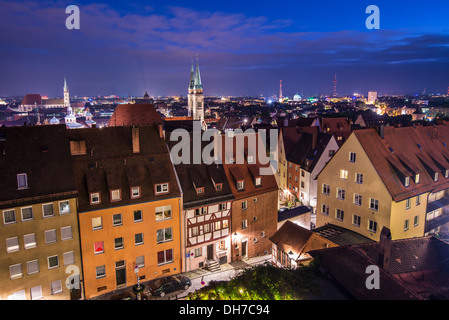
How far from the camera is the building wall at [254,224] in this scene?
119 feet

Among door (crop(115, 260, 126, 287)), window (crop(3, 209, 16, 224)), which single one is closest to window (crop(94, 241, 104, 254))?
door (crop(115, 260, 126, 287))

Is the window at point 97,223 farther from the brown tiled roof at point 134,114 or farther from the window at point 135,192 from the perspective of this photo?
the brown tiled roof at point 134,114

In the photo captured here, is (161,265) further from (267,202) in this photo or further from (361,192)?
(361,192)

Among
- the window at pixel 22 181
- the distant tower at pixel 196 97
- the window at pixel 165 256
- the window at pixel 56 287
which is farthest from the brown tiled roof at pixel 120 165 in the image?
the distant tower at pixel 196 97

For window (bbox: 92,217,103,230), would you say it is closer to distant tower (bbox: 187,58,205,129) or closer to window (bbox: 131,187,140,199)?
window (bbox: 131,187,140,199)

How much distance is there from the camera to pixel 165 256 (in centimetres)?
3309

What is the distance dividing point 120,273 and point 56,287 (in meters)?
5.67

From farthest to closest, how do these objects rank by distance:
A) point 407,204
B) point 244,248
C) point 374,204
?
point 244,248 < point 374,204 < point 407,204

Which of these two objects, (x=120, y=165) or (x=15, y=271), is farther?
(x=120, y=165)

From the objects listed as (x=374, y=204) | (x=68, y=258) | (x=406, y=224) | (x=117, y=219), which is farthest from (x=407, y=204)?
(x=68, y=258)

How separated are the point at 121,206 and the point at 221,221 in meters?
11.2

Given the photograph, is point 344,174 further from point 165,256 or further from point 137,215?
point 137,215

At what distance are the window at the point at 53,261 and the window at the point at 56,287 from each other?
5.00 feet
